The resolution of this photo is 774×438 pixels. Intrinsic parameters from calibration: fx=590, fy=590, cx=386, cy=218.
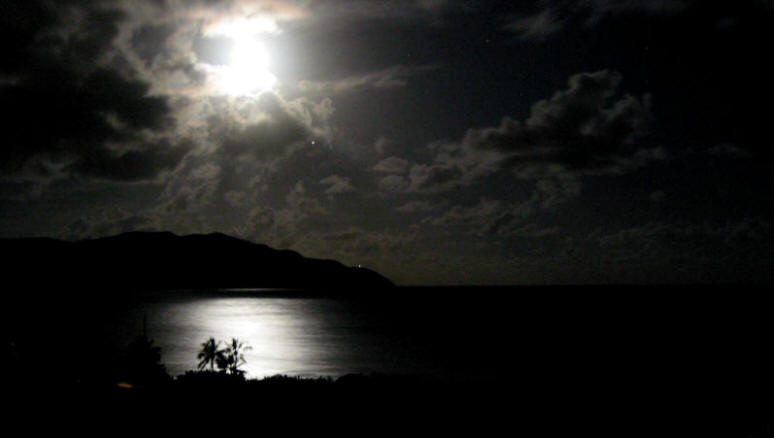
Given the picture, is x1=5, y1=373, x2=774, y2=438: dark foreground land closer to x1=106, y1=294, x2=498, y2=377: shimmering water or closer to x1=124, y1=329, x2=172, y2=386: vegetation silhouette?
x1=124, y1=329, x2=172, y2=386: vegetation silhouette

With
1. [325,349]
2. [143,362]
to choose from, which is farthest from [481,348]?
[143,362]

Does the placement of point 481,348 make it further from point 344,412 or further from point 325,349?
point 344,412

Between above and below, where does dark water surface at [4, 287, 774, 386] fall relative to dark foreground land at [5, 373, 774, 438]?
below

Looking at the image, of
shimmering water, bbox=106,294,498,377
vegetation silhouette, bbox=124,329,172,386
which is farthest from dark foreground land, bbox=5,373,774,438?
shimmering water, bbox=106,294,498,377

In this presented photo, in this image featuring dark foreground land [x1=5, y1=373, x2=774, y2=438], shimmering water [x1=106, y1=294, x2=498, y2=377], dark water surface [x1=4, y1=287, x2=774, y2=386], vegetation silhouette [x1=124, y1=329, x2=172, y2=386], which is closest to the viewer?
dark foreground land [x1=5, y1=373, x2=774, y2=438]

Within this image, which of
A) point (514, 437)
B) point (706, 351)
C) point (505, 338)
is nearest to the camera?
point (514, 437)

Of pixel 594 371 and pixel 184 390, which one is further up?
pixel 184 390

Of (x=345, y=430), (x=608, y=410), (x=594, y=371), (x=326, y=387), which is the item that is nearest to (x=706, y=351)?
(x=594, y=371)

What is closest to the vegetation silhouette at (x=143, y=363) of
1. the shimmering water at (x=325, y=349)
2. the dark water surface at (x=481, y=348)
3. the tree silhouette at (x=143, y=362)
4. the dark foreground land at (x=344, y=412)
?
the tree silhouette at (x=143, y=362)

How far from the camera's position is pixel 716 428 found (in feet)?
125

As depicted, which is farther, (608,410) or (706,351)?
(706,351)

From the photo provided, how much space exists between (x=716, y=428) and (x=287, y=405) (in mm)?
27556

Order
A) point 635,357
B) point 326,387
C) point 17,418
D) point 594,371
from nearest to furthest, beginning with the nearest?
1. point 17,418
2. point 326,387
3. point 594,371
4. point 635,357

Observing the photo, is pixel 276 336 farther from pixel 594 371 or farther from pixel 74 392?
pixel 74 392
